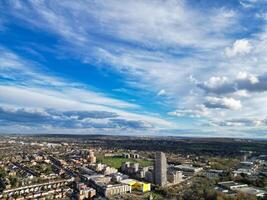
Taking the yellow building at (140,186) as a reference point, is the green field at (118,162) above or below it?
above

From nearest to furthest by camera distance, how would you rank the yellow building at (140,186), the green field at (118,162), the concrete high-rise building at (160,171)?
the yellow building at (140,186)
the concrete high-rise building at (160,171)
the green field at (118,162)

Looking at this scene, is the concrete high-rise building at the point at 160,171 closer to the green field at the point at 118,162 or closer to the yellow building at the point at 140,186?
the yellow building at the point at 140,186

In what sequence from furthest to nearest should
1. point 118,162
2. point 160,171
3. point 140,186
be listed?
point 118,162 → point 160,171 → point 140,186

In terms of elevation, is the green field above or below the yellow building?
above

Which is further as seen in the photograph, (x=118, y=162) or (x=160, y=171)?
(x=118, y=162)

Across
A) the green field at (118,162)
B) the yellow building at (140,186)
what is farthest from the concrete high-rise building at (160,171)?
the green field at (118,162)

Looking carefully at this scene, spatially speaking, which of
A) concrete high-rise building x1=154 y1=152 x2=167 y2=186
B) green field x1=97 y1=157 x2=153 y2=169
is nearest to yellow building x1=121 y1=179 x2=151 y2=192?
concrete high-rise building x1=154 y1=152 x2=167 y2=186

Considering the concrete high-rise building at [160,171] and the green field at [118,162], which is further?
the green field at [118,162]

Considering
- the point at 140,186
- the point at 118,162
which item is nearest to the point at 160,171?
the point at 140,186

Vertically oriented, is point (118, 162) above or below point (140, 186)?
above

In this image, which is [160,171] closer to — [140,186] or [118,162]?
[140,186]

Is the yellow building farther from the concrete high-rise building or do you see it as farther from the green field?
the green field
